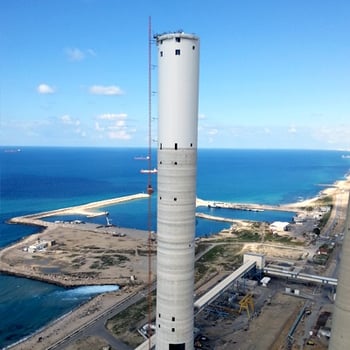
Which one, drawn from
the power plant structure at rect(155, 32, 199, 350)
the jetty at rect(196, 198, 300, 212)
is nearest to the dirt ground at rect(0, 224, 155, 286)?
the power plant structure at rect(155, 32, 199, 350)

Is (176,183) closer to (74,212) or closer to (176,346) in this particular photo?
(176,346)

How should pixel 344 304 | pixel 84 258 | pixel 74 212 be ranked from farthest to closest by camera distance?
pixel 74 212 → pixel 84 258 → pixel 344 304

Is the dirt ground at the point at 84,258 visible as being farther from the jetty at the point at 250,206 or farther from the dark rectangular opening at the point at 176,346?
the jetty at the point at 250,206

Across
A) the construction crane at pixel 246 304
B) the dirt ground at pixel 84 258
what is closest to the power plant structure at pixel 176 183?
the construction crane at pixel 246 304

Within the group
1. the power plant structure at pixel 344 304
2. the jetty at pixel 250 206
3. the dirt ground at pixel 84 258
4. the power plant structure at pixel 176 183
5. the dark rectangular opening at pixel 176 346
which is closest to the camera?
the power plant structure at pixel 344 304

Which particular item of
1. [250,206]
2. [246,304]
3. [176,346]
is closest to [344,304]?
[176,346]

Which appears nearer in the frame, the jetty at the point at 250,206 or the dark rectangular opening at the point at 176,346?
the dark rectangular opening at the point at 176,346

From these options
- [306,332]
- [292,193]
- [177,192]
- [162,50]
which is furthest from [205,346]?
[292,193]

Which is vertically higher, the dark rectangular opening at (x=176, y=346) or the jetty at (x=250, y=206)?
the dark rectangular opening at (x=176, y=346)

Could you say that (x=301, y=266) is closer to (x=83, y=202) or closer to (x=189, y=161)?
(x=189, y=161)
